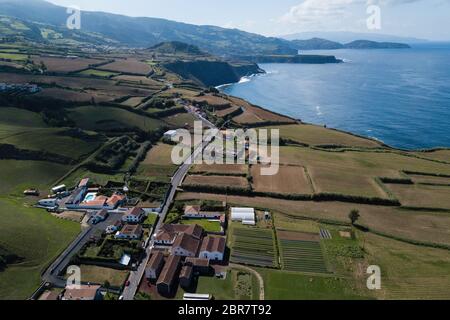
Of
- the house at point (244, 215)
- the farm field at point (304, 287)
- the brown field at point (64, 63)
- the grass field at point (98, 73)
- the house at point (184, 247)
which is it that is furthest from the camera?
the grass field at point (98, 73)

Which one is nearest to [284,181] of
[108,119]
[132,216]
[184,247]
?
[184,247]

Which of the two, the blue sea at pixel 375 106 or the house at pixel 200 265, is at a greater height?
the blue sea at pixel 375 106

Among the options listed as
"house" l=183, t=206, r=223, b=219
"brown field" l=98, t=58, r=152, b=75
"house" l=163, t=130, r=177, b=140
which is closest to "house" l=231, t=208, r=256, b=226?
"house" l=183, t=206, r=223, b=219

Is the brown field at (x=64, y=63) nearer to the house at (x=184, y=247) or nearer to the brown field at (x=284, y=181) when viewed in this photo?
the brown field at (x=284, y=181)

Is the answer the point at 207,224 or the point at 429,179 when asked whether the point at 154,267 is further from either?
the point at 429,179

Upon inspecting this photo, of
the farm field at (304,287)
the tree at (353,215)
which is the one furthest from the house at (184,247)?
the tree at (353,215)
